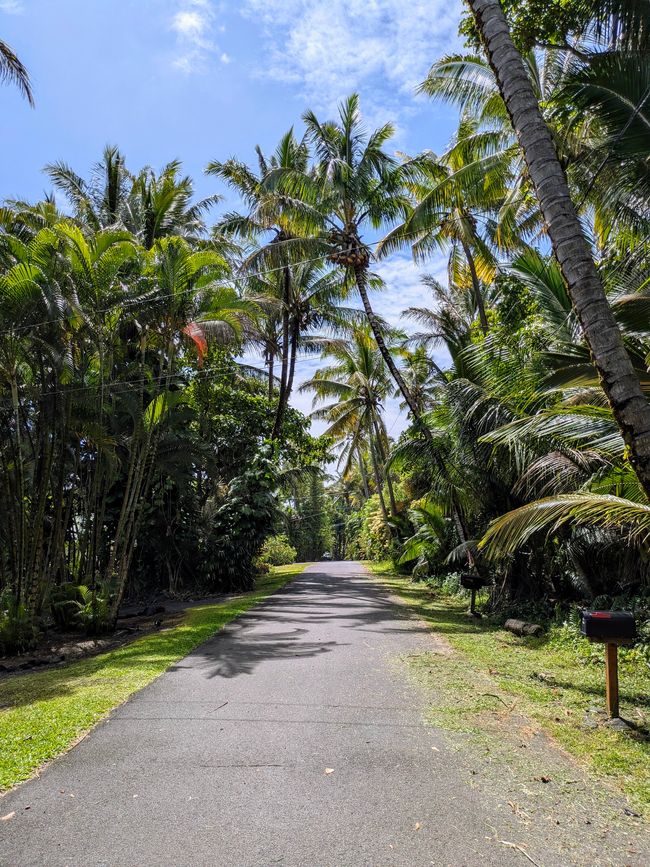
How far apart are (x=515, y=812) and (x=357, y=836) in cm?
96

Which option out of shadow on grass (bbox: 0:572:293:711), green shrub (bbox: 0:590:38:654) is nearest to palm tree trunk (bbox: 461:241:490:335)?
shadow on grass (bbox: 0:572:293:711)

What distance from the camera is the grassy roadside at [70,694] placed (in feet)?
14.0

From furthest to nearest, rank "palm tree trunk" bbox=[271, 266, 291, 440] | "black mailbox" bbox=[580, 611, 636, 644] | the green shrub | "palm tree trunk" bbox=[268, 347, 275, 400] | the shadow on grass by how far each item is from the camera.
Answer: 1. "palm tree trunk" bbox=[268, 347, 275, 400]
2. "palm tree trunk" bbox=[271, 266, 291, 440]
3. the green shrub
4. the shadow on grass
5. "black mailbox" bbox=[580, 611, 636, 644]

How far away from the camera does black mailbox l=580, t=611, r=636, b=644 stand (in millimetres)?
4691

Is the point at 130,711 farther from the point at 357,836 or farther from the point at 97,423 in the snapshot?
the point at 97,423

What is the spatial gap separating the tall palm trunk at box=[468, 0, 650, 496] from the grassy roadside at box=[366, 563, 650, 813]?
1.97 meters

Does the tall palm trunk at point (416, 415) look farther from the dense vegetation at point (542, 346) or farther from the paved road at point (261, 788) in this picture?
the paved road at point (261, 788)

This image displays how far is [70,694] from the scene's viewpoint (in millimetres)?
5969

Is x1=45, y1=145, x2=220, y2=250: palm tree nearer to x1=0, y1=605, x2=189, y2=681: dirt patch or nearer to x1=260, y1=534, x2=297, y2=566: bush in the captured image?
x1=0, y1=605, x2=189, y2=681: dirt patch

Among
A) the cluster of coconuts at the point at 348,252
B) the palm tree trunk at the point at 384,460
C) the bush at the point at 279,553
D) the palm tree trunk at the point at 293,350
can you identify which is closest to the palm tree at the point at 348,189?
the cluster of coconuts at the point at 348,252

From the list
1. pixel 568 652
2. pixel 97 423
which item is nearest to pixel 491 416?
pixel 568 652

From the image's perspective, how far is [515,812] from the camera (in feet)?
10.9

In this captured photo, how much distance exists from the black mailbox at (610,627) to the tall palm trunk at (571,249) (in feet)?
3.89

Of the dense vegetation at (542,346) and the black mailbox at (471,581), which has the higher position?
the dense vegetation at (542,346)
